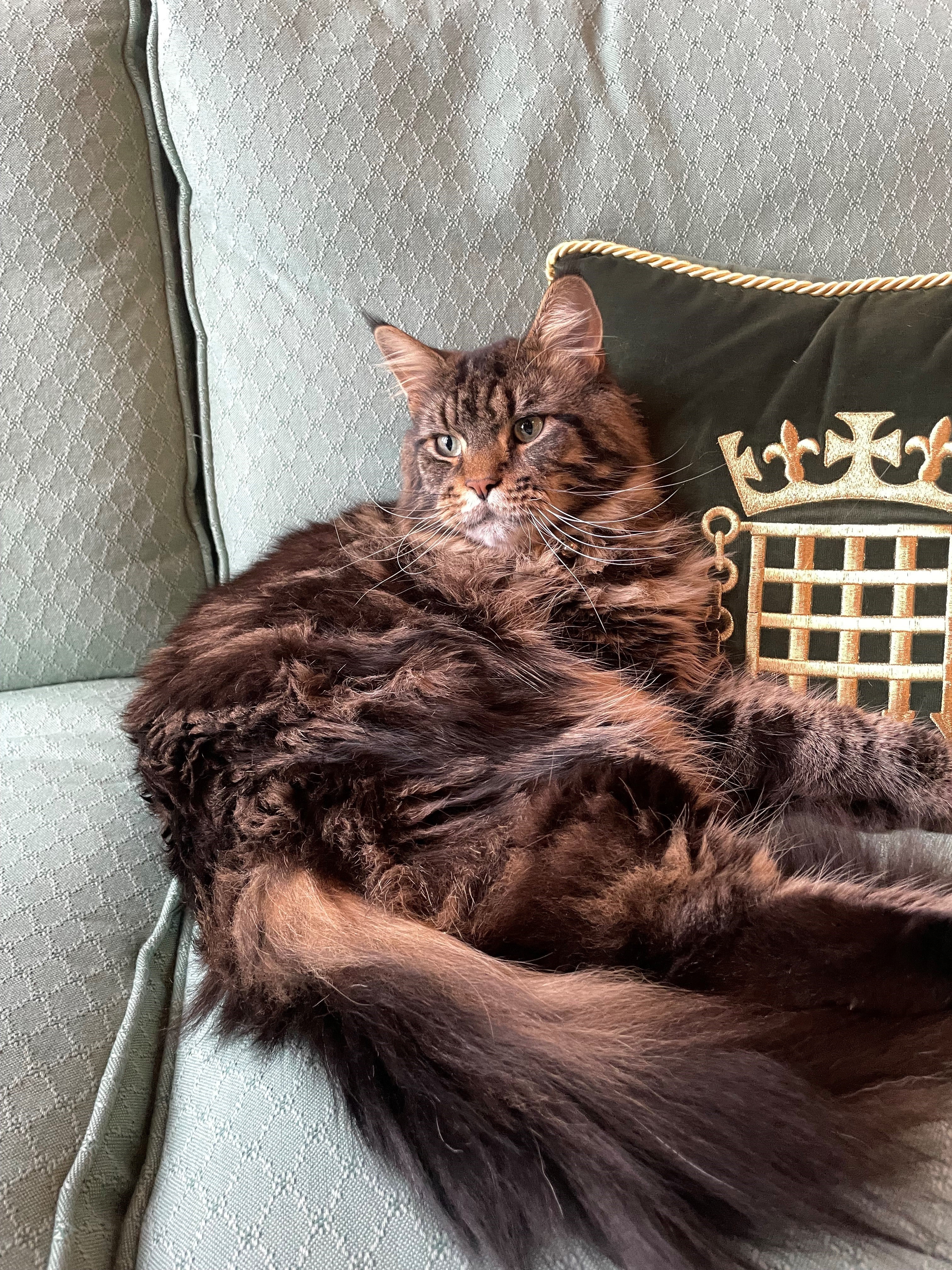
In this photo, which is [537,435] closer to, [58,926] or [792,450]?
[792,450]

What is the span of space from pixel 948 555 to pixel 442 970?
819 millimetres

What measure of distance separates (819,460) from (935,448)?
0.46ft

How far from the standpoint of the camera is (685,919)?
778 mm

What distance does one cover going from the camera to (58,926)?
3.01ft

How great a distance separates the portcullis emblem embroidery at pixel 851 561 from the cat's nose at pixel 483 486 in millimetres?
339

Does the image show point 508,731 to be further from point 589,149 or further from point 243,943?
point 589,149

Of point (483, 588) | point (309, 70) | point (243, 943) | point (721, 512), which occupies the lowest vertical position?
point (243, 943)

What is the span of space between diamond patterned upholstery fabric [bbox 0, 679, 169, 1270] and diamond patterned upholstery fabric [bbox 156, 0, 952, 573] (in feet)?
2.37

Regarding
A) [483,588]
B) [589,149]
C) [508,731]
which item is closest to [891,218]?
[589,149]

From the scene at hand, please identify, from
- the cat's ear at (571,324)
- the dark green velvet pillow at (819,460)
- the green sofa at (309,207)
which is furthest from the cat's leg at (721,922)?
the cat's ear at (571,324)

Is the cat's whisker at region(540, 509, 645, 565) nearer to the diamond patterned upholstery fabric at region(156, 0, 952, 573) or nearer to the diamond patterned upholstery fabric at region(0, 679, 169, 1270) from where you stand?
the diamond patterned upholstery fabric at region(156, 0, 952, 573)

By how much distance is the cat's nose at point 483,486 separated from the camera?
118 cm

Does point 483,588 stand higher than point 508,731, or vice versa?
point 483,588

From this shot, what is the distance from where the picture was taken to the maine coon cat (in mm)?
599
